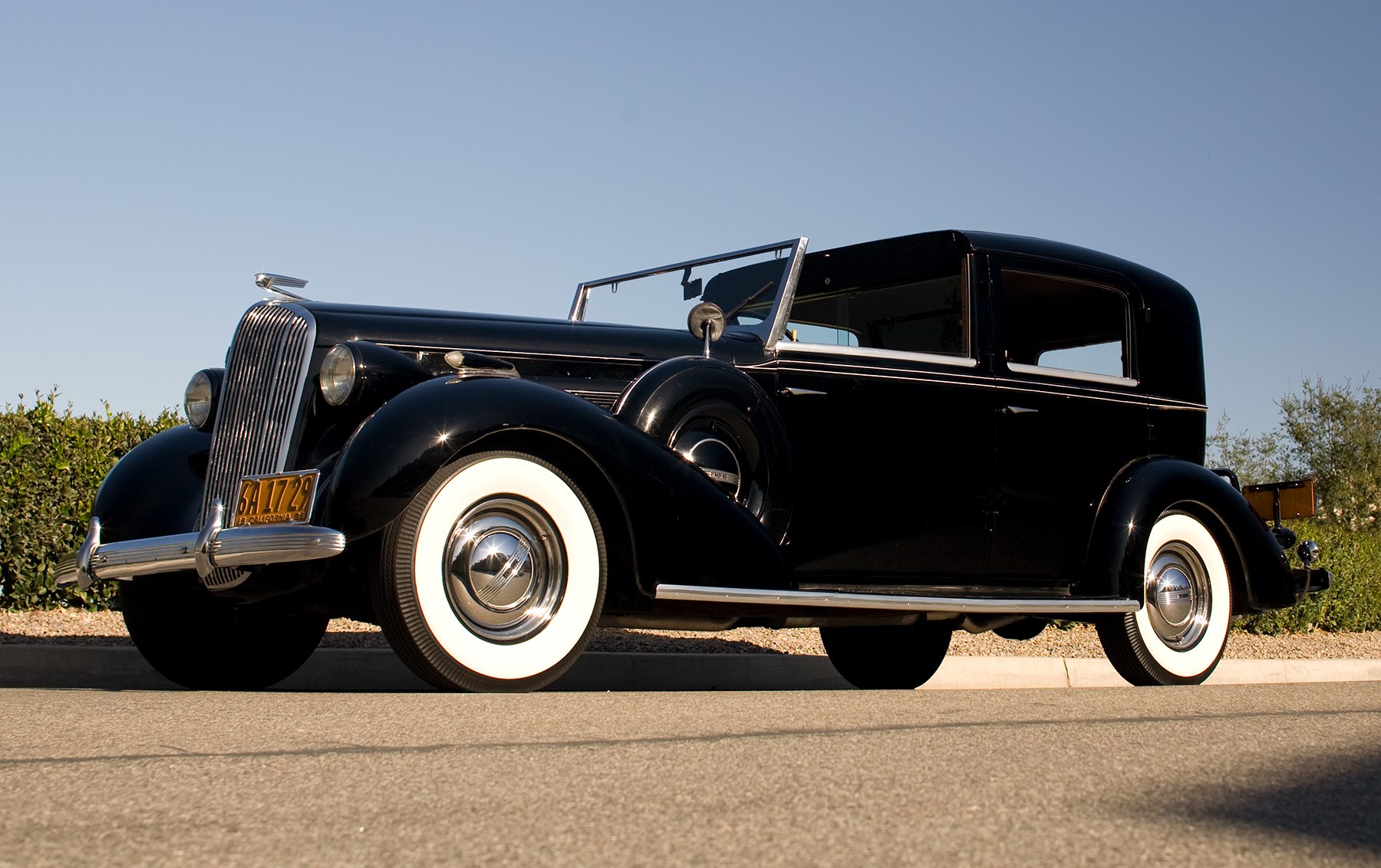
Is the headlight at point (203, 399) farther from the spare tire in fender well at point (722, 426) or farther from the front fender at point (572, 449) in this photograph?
the spare tire in fender well at point (722, 426)

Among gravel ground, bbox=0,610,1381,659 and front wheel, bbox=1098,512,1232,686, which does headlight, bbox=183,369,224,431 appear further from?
front wheel, bbox=1098,512,1232,686

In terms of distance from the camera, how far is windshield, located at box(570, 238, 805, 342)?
577 centimetres

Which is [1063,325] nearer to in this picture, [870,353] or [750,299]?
[870,353]

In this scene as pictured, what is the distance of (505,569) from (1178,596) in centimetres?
348

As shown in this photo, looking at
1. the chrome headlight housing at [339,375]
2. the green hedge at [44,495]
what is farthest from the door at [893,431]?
the green hedge at [44,495]

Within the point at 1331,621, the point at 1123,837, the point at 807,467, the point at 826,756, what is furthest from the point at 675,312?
the point at 1331,621

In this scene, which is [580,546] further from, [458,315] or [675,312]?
[675,312]

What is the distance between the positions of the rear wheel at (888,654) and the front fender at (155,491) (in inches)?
126

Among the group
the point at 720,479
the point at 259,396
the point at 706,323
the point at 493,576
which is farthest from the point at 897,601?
the point at 259,396

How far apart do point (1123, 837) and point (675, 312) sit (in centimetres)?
436

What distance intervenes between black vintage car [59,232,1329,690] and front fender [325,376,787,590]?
1 centimetres

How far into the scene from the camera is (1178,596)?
618 cm

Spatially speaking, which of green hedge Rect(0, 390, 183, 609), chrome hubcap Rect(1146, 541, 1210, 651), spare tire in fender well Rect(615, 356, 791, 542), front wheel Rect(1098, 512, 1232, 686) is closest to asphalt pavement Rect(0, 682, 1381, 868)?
spare tire in fender well Rect(615, 356, 791, 542)

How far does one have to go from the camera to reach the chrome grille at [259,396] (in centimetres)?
463
